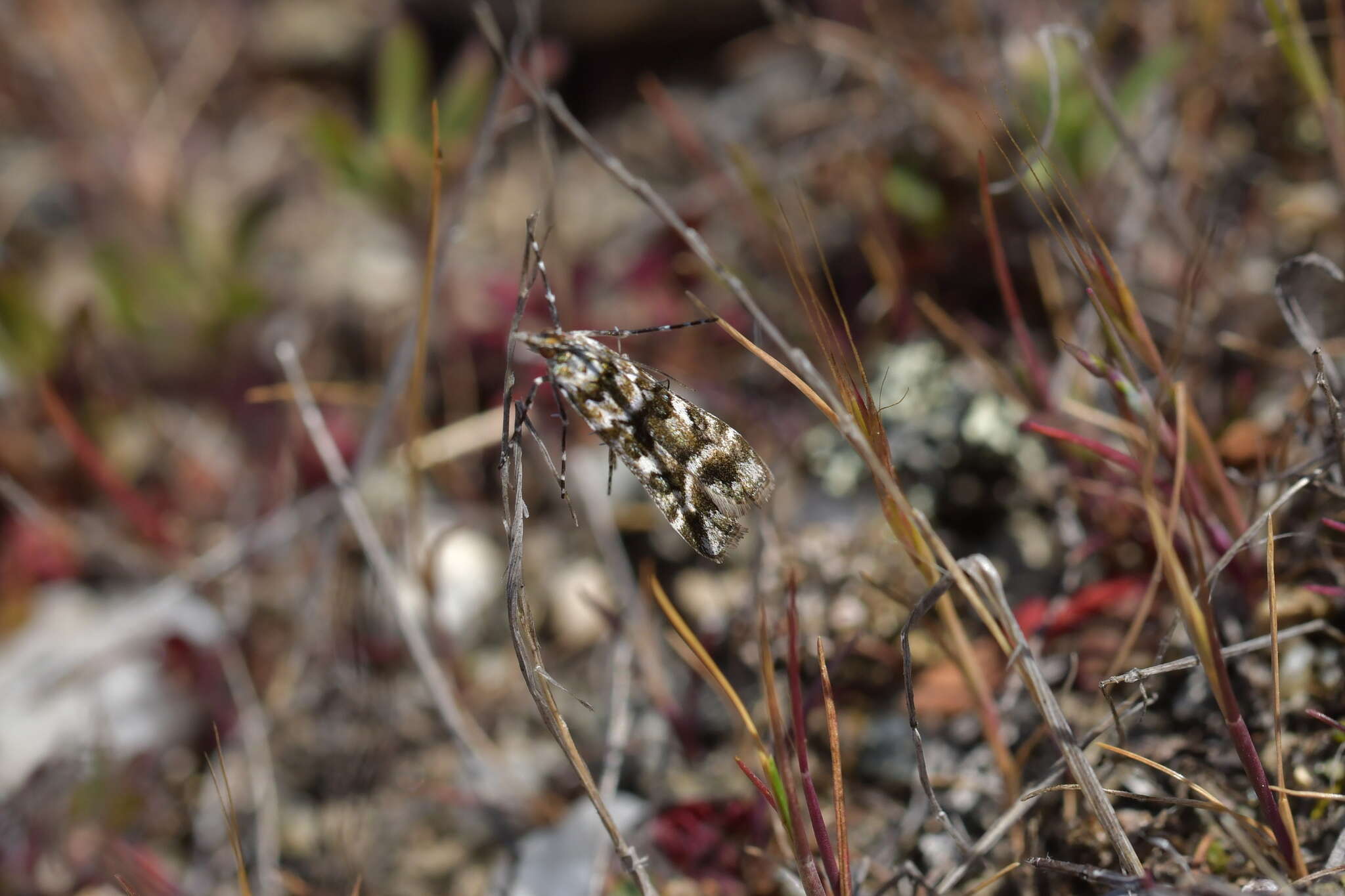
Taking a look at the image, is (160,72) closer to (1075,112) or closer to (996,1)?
(996,1)

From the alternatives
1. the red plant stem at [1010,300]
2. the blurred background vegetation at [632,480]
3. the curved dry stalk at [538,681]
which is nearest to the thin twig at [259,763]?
the blurred background vegetation at [632,480]

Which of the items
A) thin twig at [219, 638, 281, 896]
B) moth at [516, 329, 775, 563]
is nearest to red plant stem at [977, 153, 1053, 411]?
moth at [516, 329, 775, 563]

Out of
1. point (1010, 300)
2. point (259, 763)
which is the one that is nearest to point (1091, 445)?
point (1010, 300)

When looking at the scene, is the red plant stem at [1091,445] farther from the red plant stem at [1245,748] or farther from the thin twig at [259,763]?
the thin twig at [259,763]

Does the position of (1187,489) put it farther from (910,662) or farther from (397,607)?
(397,607)

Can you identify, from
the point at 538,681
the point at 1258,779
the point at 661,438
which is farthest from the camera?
the point at 661,438

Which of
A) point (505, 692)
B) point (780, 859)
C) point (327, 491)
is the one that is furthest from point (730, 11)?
point (780, 859)
